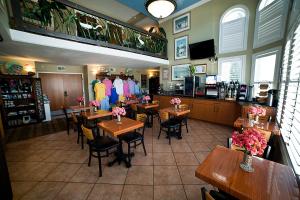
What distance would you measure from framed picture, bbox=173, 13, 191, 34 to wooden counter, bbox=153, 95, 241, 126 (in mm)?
3281

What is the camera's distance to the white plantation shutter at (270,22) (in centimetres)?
285

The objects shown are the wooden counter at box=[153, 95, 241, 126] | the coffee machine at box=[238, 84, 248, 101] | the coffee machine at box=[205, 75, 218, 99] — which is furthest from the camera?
the coffee machine at box=[205, 75, 218, 99]

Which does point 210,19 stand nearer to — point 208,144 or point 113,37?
point 113,37

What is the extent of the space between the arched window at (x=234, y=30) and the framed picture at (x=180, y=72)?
156 cm

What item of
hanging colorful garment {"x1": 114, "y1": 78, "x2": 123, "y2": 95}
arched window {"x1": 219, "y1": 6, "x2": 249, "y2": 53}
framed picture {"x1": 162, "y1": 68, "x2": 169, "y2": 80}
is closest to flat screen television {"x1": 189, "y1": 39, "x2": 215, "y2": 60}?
arched window {"x1": 219, "y1": 6, "x2": 249, "y2": 53}

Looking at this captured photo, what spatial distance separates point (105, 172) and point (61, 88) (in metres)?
6.07

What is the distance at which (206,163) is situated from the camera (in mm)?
1348

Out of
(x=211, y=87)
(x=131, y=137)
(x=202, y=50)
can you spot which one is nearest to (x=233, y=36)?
(x=202, y=50)

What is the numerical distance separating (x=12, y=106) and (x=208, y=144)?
6989 mm

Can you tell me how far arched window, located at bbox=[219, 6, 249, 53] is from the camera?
4.29 metres

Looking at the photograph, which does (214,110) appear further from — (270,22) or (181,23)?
(181,23)

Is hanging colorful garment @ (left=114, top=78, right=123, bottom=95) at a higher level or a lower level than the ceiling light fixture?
lower

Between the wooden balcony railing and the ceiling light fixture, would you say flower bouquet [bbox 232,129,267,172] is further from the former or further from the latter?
the wooden balcony railing

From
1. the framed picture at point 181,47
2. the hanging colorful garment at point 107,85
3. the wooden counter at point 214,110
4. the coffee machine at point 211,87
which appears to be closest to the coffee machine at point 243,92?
the wooden counter at point 214,110
